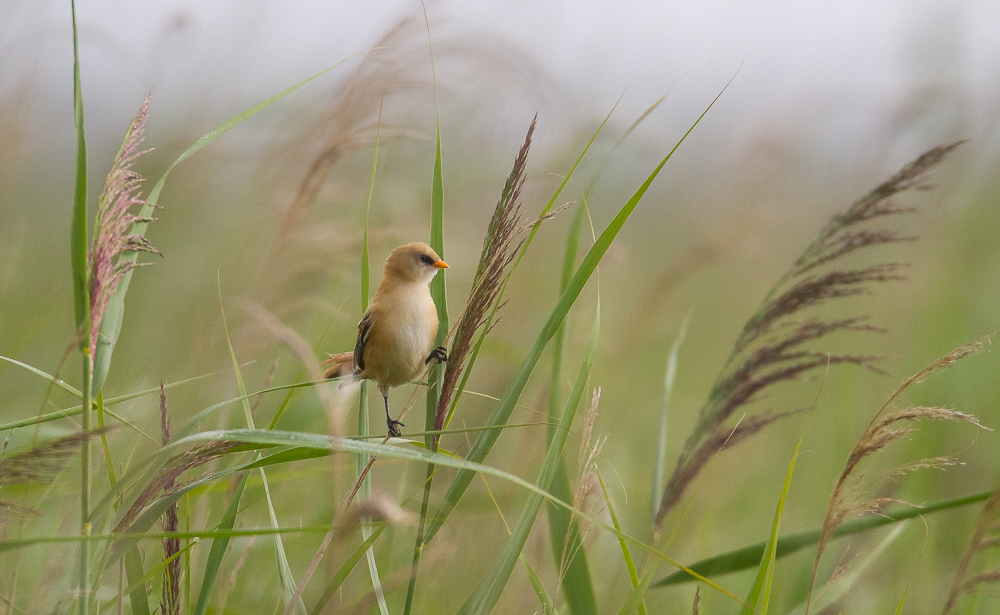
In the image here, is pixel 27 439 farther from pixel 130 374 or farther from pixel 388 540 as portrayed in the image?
pixel 130 374

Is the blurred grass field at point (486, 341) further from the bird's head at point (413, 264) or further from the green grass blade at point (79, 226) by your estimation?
the green grass blade at point (79, 226)

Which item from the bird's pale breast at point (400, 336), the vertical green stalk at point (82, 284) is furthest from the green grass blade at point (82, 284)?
→ the bird's pale breast at point (400, 336)

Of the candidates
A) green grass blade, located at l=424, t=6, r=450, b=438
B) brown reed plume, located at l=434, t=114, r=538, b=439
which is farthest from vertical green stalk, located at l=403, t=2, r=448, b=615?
brown reed plume, located at l=434, t=114, r=538, b=439

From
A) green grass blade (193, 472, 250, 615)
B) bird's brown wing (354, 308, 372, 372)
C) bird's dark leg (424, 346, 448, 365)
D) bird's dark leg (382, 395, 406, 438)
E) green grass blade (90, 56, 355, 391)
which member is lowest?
green grass blade (193, 472, 250, 615)

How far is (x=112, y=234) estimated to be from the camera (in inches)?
38.4

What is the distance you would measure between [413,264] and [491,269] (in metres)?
0.76

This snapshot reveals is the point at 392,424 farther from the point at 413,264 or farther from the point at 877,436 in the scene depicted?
the point at 877,436

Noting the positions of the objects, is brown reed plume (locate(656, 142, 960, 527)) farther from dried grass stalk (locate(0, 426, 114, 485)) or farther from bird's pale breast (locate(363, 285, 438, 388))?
dried grass stalk (locate(0, 426, 114, 485))

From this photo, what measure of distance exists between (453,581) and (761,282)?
9.56ft

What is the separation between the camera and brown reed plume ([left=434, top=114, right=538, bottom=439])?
1.14 m

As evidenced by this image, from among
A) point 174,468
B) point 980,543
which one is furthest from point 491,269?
point 980,543

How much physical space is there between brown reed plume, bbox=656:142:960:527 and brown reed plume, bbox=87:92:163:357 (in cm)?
111

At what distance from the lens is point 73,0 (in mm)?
909

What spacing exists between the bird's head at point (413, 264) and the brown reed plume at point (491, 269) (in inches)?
26.3
